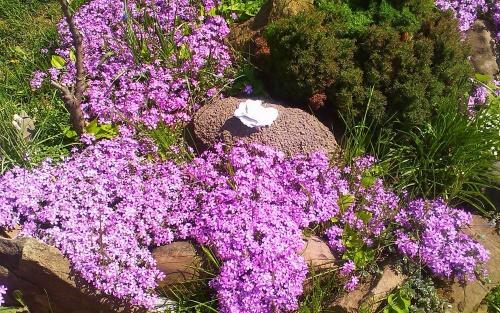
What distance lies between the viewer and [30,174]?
169 inches

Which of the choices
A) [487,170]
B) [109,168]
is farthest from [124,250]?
[487,170]

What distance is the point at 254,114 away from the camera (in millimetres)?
4508

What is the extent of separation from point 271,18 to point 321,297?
2.90 m

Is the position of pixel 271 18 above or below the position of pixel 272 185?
above

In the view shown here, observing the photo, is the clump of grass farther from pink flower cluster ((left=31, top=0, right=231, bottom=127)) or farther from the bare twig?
the bare twig

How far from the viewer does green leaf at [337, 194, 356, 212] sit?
14.0 ft

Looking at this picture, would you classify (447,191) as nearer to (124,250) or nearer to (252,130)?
(252,130)

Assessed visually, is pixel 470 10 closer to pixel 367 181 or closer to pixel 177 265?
pixel 367 181

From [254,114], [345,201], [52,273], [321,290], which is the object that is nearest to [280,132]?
[254,114]

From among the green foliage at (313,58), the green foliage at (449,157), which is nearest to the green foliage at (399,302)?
the green foliage at (449,157)

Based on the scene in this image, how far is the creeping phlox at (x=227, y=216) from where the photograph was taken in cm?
375

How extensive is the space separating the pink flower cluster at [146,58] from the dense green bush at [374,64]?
0.89m

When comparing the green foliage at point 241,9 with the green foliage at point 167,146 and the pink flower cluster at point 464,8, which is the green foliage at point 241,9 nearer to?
the green foliage at point 167,146

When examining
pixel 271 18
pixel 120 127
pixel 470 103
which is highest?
pixel 271 18
